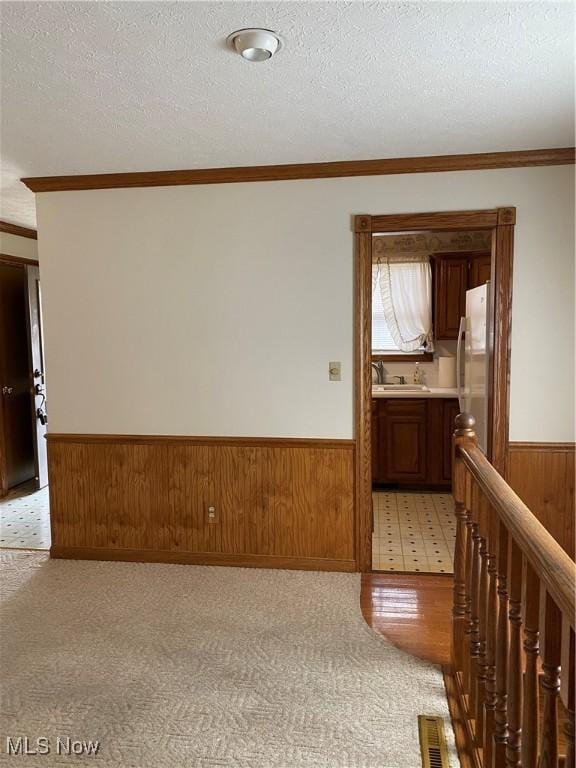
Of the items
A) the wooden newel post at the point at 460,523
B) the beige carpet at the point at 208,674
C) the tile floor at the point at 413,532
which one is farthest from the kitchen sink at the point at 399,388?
the wooden newel post at the point at 460,523

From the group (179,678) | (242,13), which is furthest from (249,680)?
(242,13)

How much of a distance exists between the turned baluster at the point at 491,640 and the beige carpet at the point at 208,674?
0.37 m

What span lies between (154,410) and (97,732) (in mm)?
1873

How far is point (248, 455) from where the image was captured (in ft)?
11.6

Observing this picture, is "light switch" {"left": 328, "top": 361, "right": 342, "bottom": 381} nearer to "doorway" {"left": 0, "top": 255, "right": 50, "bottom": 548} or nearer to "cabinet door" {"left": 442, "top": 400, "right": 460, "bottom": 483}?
"cabinet door" {"left": 442, "top": 400, "right": 460, "bottom": 483}

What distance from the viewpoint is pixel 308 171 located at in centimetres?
329

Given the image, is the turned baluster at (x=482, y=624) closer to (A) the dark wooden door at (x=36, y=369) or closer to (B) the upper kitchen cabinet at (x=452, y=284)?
(B) the upper kitchen cabinet at (x=452, y=284)

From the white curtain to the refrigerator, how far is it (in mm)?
1124

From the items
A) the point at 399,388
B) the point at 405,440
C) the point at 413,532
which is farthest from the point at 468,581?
the point at 399,388

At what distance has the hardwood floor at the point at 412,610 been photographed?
2.72 m

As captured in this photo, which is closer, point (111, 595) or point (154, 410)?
point (111, 595)

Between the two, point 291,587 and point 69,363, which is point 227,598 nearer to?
point 291,587

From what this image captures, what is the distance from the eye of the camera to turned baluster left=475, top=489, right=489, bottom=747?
1854mm

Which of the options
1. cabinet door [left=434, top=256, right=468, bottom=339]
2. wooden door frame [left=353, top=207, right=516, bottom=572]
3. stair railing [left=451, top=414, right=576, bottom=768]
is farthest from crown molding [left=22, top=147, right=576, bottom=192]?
cabinet door [left=434, top=256, right=468, bottom=339]
